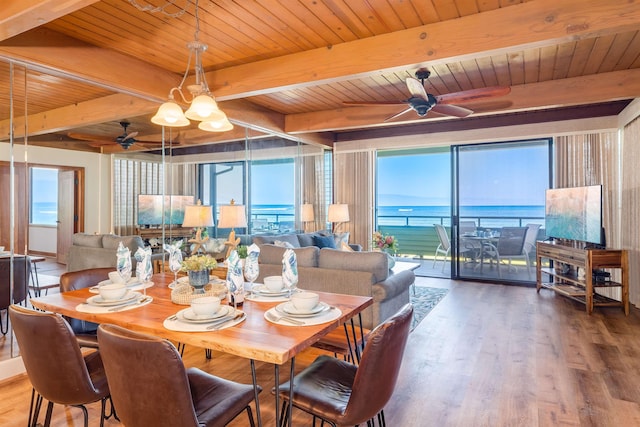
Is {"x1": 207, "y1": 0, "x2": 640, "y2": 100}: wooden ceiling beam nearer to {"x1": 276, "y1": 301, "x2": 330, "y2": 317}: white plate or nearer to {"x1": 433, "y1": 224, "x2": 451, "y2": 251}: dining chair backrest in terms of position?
{"x1": 276, "y1": 301, "x2": 330, "y2": 317}: white plate

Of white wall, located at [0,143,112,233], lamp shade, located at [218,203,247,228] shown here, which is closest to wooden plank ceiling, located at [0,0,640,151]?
white wall, located at [0,143,112,233]

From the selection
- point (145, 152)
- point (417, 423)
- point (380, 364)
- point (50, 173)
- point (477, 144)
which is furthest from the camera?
point (477, 144)

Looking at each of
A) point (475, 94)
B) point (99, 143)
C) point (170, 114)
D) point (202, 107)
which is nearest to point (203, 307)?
point (202, 107)

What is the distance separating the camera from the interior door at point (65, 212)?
3.30 metres

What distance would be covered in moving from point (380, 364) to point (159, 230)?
3.48m

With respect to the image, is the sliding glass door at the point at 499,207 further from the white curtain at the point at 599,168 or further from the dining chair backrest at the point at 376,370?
the dining chair backrest at the point at 376,370

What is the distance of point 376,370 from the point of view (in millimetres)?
1386

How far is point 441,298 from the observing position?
16.6 feet

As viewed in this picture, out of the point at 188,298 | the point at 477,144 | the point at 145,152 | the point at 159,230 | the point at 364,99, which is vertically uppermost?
the point at 364,99

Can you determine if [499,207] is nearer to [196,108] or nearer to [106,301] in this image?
[196,108]

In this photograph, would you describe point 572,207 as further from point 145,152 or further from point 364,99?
point 145,152

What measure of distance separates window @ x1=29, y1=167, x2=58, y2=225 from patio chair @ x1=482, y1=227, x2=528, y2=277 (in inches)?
231

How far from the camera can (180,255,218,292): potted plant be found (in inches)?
77.5

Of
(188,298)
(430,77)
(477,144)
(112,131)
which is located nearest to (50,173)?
(112,131)
